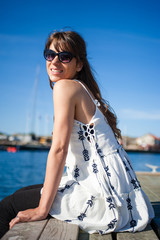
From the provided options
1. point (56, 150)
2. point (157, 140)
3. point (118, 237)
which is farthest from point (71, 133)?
point (157, 140)

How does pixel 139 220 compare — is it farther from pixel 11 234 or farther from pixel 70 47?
pixel 70 47

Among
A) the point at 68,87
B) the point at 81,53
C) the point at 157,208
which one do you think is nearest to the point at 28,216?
the point at 68,87

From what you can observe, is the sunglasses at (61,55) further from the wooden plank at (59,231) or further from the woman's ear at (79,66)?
the wooden plank at (59,231)

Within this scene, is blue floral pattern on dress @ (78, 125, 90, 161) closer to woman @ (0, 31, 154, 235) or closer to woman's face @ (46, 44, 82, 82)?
woman @ (0, 31, 154, 235)

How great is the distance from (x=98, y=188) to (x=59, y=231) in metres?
0.31

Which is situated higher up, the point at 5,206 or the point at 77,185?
the point at 77,185

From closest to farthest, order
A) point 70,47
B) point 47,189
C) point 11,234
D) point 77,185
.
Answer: point 11,234, point 47,189, point 77,185, point 70,47

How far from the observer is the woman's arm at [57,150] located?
1.27 metres

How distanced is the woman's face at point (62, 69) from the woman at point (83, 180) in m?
0.16

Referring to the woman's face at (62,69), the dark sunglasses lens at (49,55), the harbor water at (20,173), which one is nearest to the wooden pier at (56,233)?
the woman's face at (62,69)

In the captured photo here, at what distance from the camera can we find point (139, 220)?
1403 mm

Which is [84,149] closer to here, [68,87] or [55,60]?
[68,87]

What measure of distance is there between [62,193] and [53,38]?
0.99m

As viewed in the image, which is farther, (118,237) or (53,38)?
(53,38)
